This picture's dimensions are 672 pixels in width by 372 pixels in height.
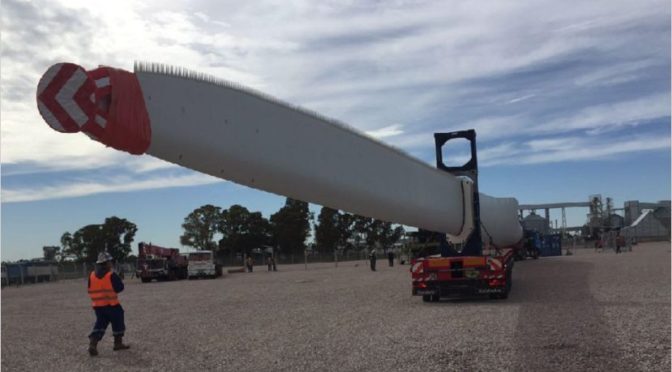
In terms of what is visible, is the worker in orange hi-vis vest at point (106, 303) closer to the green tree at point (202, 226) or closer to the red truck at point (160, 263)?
the red truck at point (160, 263)

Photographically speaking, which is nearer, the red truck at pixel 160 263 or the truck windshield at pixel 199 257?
the red truck at pixel 160 263

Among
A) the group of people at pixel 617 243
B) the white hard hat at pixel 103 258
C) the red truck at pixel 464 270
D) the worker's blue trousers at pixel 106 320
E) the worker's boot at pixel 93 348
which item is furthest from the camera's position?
the group of people at pixel 617 243

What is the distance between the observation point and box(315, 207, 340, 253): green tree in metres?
97.8

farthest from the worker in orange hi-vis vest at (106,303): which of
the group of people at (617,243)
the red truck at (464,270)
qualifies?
the group of people at (617,243)

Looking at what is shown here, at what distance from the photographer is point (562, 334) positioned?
9.84 meters

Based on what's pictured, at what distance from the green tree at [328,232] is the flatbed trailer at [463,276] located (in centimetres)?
8115

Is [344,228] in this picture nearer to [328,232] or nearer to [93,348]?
[328,232]

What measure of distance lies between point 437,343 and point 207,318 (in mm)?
7347

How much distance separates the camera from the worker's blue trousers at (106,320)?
1036 centimetres

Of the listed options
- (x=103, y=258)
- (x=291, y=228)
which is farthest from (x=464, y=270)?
(x=291, y=228)

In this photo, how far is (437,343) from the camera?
31.5ft

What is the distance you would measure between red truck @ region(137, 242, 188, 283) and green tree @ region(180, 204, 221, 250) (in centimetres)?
5556

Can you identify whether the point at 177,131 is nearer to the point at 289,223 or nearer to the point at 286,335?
the point at 286,335

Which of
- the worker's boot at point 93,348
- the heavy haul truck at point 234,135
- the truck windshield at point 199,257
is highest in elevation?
the heavy haul truck at point 234,135
